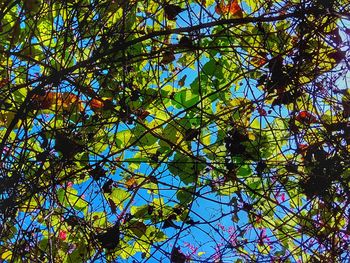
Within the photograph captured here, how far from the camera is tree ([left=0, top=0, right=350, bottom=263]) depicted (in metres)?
1.57

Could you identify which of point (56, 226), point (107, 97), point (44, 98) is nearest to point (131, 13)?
point (107, 97)

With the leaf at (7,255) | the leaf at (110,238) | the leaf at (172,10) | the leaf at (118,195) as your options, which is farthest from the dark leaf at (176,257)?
the leaf at (172,10)

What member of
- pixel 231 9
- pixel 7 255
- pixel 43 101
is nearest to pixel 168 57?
pixel 231 9

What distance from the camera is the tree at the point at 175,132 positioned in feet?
5.16

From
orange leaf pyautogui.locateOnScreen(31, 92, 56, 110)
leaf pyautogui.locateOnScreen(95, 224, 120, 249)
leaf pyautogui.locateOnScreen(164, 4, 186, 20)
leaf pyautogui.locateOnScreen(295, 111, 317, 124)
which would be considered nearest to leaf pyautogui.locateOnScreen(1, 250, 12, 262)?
leaf pyautogui.locateOnScreen(95, 224, 120, 249)

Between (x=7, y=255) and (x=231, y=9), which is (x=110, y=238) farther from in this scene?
(x=231, y=9)

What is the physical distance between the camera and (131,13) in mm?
1777

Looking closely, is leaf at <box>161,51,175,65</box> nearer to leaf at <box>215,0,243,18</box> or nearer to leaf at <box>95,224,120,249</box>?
leaf at <box>215,0,243,18</box>

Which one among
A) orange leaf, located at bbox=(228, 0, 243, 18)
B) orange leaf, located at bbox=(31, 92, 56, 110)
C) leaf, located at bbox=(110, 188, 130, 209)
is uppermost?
orange leaf, located at bbox=(228, 0, 243, 18)

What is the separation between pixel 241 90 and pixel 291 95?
278mm

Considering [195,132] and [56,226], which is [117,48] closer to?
[195,132]

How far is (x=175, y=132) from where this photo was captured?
190cm

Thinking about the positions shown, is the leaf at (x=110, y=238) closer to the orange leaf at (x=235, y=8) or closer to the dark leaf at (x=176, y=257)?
the dark leaf at (x=176, y=257)

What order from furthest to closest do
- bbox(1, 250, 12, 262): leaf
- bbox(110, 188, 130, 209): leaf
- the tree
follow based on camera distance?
bbox(110, 188, 130, 209): leaf, bbox(1, 250, 12, 262): leaf, the tree
